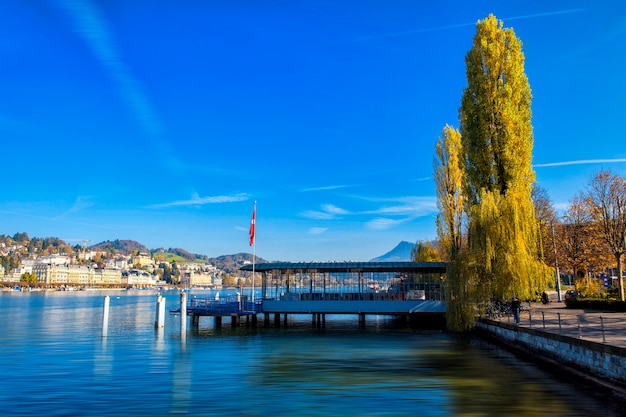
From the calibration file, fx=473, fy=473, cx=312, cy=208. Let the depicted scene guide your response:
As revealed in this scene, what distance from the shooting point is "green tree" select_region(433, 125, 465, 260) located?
47.8 metres

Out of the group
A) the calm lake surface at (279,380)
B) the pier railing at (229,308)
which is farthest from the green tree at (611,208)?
the pier railing at (229,308)

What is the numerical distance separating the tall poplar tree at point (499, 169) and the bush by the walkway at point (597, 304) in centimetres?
682

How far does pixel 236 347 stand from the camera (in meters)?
31.1

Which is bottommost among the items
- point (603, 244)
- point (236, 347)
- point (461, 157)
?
point (236, 347)

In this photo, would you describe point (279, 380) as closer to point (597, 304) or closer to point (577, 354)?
point (577, 354)

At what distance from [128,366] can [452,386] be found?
15.6 meters

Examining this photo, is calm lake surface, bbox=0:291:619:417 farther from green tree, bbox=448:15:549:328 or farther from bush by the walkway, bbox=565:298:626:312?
bush by the walkway, bbox=565:298:626:312

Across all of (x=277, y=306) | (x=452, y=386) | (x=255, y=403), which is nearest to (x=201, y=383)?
(x=255, y=403)

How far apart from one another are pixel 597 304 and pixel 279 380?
2711 cm

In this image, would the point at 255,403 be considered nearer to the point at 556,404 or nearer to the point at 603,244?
the point at 556,404

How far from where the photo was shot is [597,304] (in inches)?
1387

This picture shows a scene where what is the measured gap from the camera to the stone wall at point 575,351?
603 inches

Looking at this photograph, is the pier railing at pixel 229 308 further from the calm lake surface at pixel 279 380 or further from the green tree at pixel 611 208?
the green tree at pixel 611 208

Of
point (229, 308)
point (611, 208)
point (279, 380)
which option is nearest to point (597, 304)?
point (611, 208)
